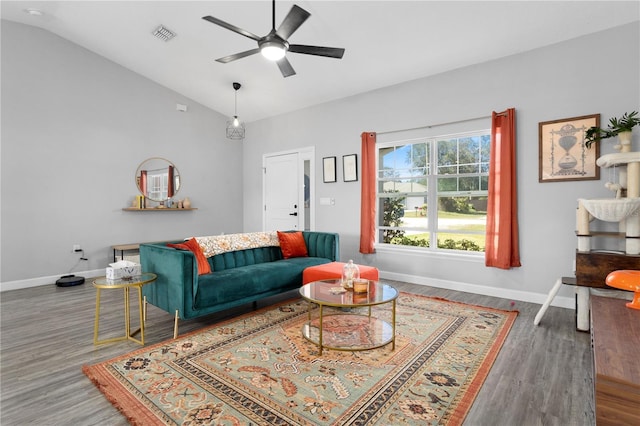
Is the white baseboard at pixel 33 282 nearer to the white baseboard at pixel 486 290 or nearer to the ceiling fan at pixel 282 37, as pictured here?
the ceiling fan at pixel 282 37

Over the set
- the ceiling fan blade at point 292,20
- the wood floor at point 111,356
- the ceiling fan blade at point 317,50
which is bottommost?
the wood floor at point 111,356

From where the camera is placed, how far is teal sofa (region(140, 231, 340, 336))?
9.57 feet

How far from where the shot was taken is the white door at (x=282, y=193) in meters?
6.41

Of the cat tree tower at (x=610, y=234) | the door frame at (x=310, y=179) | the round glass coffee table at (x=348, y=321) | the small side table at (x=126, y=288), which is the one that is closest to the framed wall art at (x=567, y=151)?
Result: the cat tree tower at (x=610, y=234)

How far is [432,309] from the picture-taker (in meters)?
3.63

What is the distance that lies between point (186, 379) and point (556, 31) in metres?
4.77

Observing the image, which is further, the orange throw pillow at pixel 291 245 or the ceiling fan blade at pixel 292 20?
the orange throw pillow at pixel 291 245

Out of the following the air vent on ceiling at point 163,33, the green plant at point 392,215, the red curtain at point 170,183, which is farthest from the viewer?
the red curtain at point 170,183

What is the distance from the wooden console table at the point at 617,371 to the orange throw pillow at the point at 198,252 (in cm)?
303

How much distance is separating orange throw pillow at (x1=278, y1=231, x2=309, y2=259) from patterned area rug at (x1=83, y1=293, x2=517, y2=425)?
53.4 inches

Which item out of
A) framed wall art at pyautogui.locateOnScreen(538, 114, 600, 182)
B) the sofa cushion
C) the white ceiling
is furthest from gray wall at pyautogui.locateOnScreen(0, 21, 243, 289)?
framed wall art at pyautogui.locateOnScreen(538, 114, 600, 182)

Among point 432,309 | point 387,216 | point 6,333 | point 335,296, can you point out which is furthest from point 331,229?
point 6,333

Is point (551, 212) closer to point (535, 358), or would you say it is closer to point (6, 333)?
point (535, 358)

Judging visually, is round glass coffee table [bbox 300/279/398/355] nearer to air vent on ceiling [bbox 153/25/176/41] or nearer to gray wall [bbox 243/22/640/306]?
gray wall [bbox 243/22/640/306]
